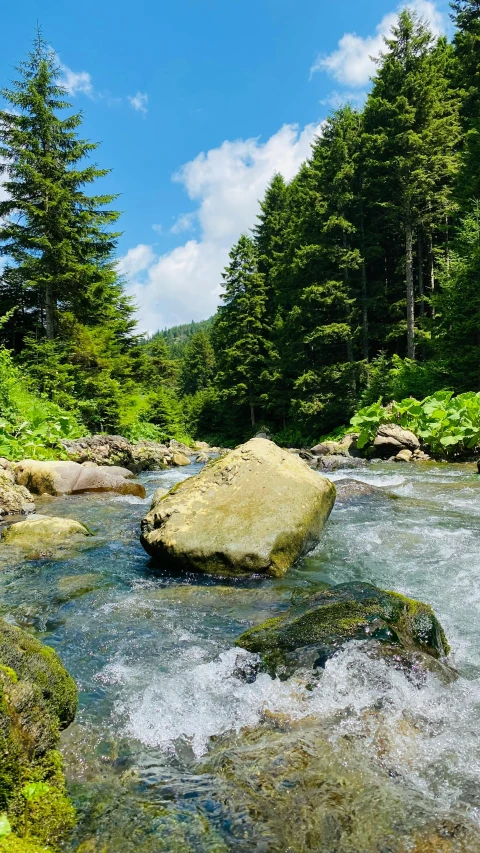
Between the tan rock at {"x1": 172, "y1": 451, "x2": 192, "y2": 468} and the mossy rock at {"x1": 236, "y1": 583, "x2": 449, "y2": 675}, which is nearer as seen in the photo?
the mossy rock at {"x1": 236, "y1": 583, "x2": 449, "y2": 675}

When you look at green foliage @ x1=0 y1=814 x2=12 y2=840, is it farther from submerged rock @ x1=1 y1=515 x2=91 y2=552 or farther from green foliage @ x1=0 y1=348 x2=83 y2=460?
green foliage @ x1=0 y1=348 x2=83 y2=460

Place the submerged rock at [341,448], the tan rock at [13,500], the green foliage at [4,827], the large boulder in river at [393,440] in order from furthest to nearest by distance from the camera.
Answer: the submerged rock at [341,448], the large boulder in river at [393,440], the tan rock at [13,500], the green foliage at [4,827]

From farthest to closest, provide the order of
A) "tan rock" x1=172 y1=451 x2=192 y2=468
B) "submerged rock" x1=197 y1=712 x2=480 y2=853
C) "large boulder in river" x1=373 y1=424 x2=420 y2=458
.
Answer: "tan rock" x1=172 y1=451 x2=192 y2=468 < "large boulder in river" x1=373 y1=424 x2=420 y2=458 < "submerged rock" x1=197 y1=712 x2=480 y2=853

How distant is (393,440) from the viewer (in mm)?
14773

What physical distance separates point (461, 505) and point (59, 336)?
1645 cm

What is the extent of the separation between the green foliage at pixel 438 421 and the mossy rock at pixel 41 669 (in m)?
12.1

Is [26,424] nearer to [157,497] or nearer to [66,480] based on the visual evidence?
[66,480]

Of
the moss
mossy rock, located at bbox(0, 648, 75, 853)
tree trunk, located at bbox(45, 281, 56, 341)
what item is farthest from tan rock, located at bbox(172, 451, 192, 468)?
the moss

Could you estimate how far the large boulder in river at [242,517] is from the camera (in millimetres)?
5086

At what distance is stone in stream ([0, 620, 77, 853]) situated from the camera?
1.73m

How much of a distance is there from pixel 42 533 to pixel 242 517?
292cm

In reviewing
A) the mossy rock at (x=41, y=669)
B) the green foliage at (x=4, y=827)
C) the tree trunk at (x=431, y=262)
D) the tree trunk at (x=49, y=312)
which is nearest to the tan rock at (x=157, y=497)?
the mossy rock at (x=41, y=669)

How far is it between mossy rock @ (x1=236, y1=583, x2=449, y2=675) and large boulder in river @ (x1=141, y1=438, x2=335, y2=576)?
1.53 m

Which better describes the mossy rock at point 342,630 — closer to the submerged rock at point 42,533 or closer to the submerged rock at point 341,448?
the submerged rock at point 42,533
